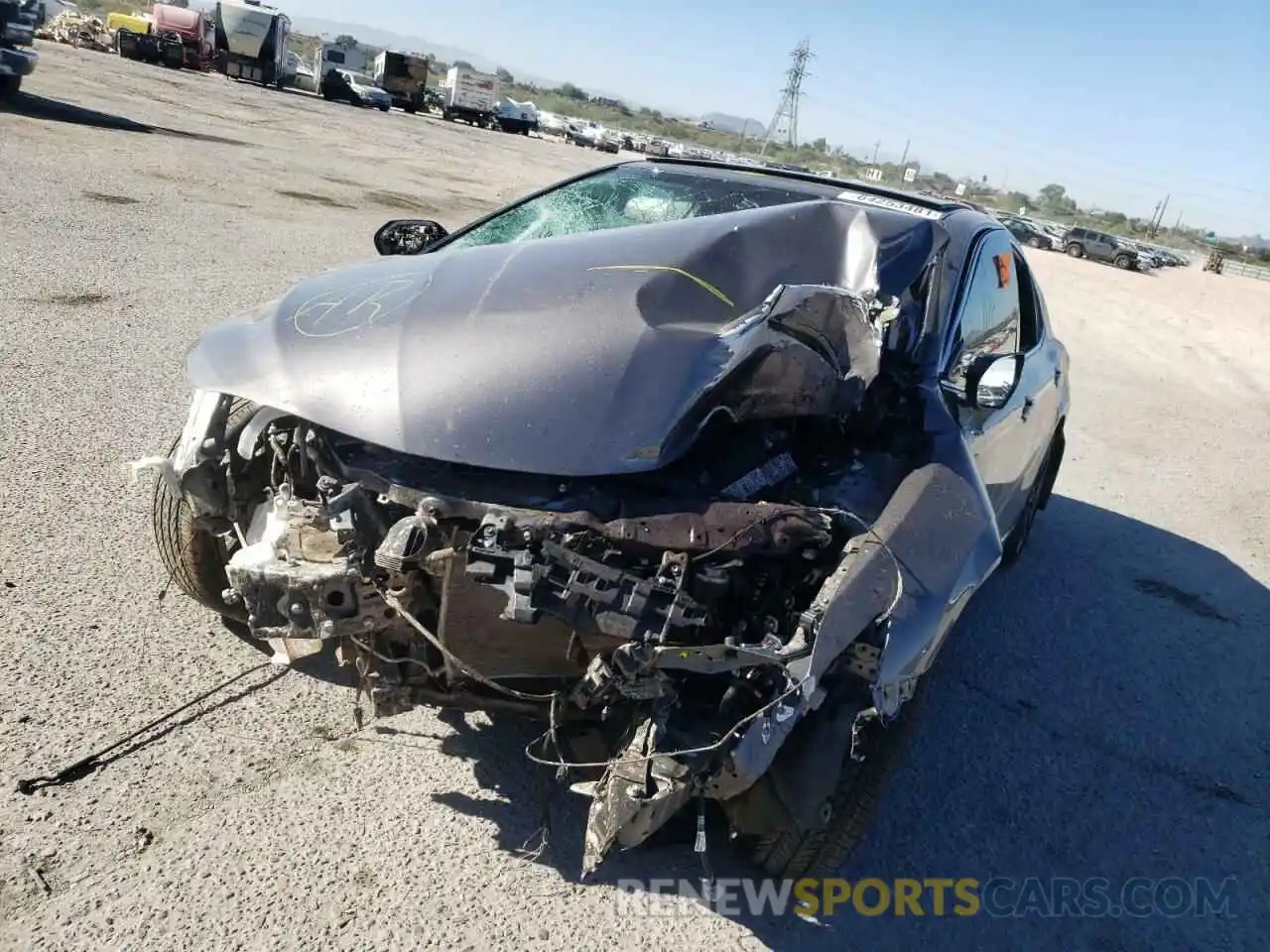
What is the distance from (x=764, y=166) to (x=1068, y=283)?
881 inches

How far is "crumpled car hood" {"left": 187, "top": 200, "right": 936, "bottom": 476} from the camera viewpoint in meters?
2.39

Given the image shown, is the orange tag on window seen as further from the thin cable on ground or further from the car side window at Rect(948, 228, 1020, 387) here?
the thin cable on ground

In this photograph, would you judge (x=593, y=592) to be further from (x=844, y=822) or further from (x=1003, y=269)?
(x=1003, y=269)

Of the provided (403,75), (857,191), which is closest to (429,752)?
(857,191)

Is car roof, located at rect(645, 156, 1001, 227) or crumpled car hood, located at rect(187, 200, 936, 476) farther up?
car roof, located at rect(645, 156, 1001, 227)

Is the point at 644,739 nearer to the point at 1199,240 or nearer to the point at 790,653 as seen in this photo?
the point at 790,653

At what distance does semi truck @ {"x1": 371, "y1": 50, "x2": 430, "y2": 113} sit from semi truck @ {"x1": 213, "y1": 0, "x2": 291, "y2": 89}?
6.14 metres

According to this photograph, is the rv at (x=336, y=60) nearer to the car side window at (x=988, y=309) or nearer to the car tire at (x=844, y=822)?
the car side window at (x=988, y=309)

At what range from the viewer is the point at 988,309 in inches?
149

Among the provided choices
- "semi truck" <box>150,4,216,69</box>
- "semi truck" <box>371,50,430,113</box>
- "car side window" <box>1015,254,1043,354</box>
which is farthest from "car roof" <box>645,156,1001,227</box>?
"semi truck" <box>371,50,430,113</box>

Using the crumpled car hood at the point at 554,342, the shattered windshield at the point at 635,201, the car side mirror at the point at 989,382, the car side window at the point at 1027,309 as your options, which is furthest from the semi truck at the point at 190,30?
the car side mirror at the point at 989,382

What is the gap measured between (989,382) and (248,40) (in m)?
38.4

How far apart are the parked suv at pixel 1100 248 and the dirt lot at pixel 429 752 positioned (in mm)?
36671

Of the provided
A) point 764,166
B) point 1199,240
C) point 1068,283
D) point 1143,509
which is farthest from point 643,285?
point 1199,240
